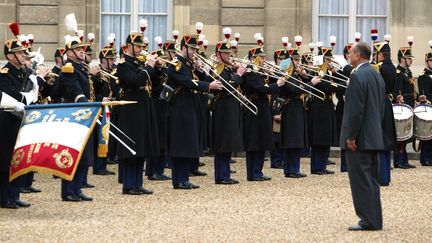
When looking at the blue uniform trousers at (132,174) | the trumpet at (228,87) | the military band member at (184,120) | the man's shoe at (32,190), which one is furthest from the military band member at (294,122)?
the man's shoe at (32,190)

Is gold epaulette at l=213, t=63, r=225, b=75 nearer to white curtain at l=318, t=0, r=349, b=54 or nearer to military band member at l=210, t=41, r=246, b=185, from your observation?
Result: military band member at l=210, t=41, r=246, b=185

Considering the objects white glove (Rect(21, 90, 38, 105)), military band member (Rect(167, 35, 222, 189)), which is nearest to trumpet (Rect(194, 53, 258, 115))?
military band member (Rect(167, 35, 222, 189))

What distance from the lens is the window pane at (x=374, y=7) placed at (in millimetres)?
27312

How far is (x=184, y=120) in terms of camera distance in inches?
700

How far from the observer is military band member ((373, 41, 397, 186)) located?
720 inches

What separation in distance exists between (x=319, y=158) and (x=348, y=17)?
7341 mm

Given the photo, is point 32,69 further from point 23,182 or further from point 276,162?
point 276,162

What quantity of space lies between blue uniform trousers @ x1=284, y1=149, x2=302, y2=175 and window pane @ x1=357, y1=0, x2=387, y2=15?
7995 mm

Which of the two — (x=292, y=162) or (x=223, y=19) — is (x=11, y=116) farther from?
(x=223, y=19)

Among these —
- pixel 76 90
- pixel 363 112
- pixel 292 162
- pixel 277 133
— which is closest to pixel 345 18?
pixel 277 133

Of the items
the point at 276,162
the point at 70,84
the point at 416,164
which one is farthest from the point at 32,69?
the point at 416,164

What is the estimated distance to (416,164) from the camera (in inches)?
903

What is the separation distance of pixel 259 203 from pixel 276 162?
6218mm

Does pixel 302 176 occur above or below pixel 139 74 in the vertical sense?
below
